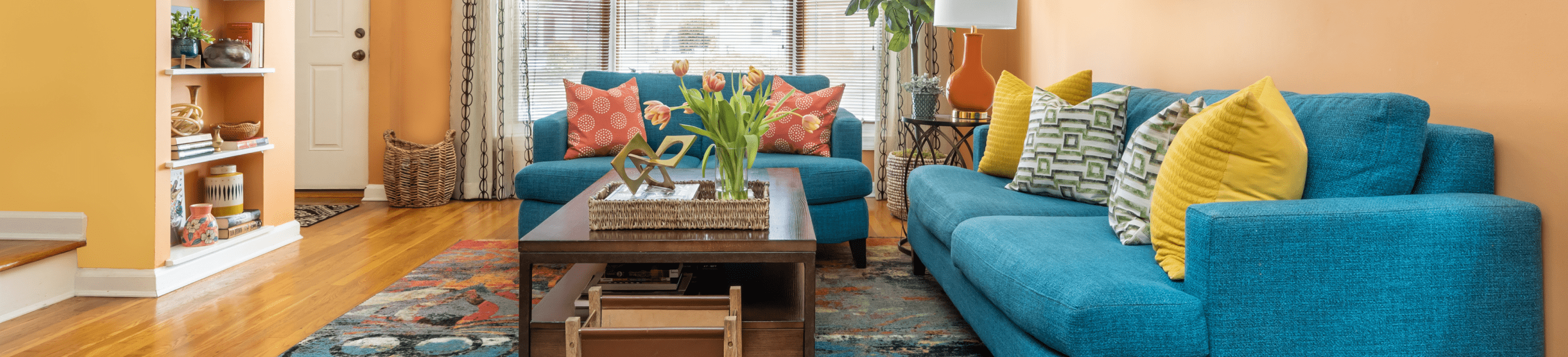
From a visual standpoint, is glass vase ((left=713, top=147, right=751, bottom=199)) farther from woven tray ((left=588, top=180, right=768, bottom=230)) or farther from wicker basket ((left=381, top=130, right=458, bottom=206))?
wicker basket ((left=381, top=130, right=458, bottom=206))

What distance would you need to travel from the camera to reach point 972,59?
12.2 ft

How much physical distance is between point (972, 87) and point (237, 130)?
9.10ft

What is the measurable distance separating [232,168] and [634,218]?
220cm

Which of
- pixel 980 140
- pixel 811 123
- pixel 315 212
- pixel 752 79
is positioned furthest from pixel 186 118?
pixel 980 140

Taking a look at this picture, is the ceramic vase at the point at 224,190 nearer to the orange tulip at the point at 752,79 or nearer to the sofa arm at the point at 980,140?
the orange tulip at the point at 752,79

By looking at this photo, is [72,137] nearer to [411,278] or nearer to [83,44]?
[83,44]

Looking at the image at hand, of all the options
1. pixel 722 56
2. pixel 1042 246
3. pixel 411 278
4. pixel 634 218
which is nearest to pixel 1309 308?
pixel 1042 246

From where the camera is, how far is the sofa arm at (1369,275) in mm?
1477

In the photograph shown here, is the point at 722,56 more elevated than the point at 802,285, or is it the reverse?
the point at 722,56

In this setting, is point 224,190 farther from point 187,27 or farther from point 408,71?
point 408,71

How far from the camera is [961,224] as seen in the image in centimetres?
223

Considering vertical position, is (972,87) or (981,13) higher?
(981,13)

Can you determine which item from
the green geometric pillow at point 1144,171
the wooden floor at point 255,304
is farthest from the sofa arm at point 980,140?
the green geometric pillow at point 1144,171

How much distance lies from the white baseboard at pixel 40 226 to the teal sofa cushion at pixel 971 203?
2575mm
